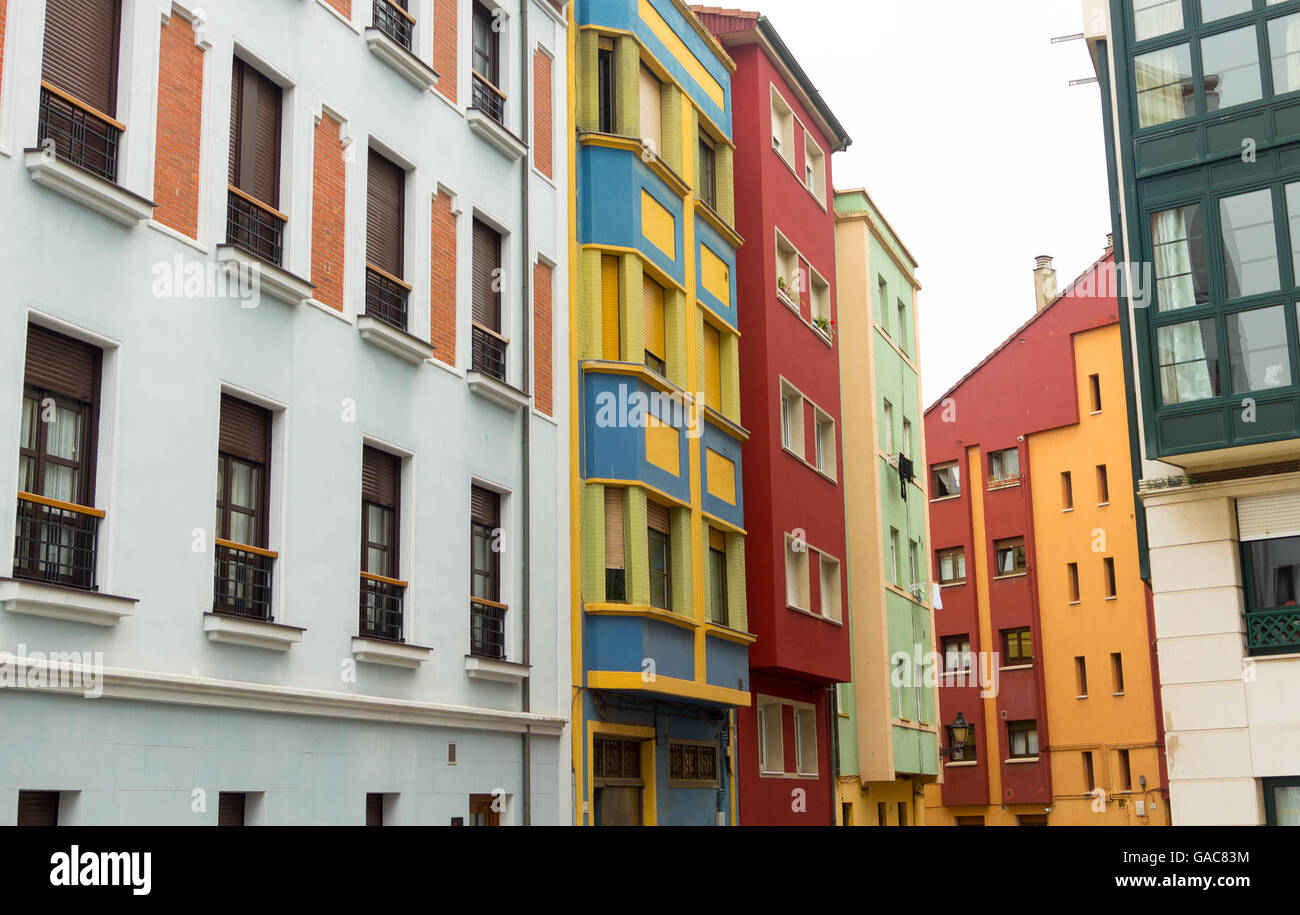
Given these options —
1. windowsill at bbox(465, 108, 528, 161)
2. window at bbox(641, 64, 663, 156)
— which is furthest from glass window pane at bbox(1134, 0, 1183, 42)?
windowsill at bbox(465, 108, 528, 161)

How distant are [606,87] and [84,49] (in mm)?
12352

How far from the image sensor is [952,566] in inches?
2061

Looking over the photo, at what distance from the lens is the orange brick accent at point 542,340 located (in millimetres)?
21031

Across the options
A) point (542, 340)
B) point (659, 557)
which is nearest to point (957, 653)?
point (659, 557)

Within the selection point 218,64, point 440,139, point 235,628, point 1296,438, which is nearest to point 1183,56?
point 1296,438

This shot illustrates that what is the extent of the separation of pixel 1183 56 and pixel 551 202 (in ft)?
43.8

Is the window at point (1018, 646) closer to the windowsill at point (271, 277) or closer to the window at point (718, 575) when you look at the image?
the window at point (718, 575)

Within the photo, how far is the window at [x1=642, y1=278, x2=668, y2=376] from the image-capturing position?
79.5 ft

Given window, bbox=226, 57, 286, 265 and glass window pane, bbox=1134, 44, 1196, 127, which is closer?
window, bbox=226, 57, 286, 265

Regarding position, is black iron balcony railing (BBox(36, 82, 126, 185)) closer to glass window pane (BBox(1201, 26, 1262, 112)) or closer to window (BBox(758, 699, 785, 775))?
window (BBox(758, 699, 785, 775))

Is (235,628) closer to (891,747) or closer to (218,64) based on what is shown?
(218,64)

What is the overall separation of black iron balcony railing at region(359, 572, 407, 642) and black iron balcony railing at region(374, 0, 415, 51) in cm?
696

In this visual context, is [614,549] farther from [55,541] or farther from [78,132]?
[78,132]

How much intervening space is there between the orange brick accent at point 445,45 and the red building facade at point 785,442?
1071 cm
